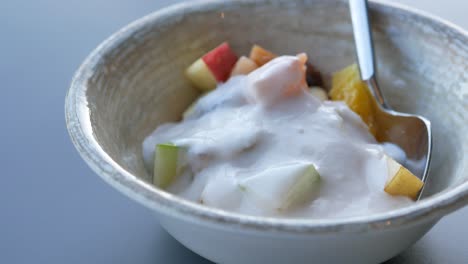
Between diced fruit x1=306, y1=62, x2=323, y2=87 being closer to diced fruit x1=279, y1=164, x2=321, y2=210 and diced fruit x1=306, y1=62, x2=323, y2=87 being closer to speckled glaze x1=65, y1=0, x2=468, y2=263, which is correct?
speckled glaze x1=65, y1=0, x2=468, y2=263

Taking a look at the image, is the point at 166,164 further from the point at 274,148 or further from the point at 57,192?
the point at 57,192

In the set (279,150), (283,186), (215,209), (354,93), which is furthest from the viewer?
(354,93)

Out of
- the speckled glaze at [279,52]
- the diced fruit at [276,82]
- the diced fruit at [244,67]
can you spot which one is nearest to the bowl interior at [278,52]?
the speckled glaze at [279,52]

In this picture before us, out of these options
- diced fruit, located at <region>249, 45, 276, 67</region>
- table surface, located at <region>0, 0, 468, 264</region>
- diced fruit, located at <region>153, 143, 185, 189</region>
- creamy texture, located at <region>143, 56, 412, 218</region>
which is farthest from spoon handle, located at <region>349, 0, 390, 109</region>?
diced fruit, located at <region>153, 143, 185, 189</region>

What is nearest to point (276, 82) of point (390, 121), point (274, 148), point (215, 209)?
point (274, 148)

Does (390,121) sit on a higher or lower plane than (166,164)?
lower

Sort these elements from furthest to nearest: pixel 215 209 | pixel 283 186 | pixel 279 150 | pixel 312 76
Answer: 1. pixel 312 76
2. pixel 279 150
3. pixel 283 186
4. pixel 215 209
